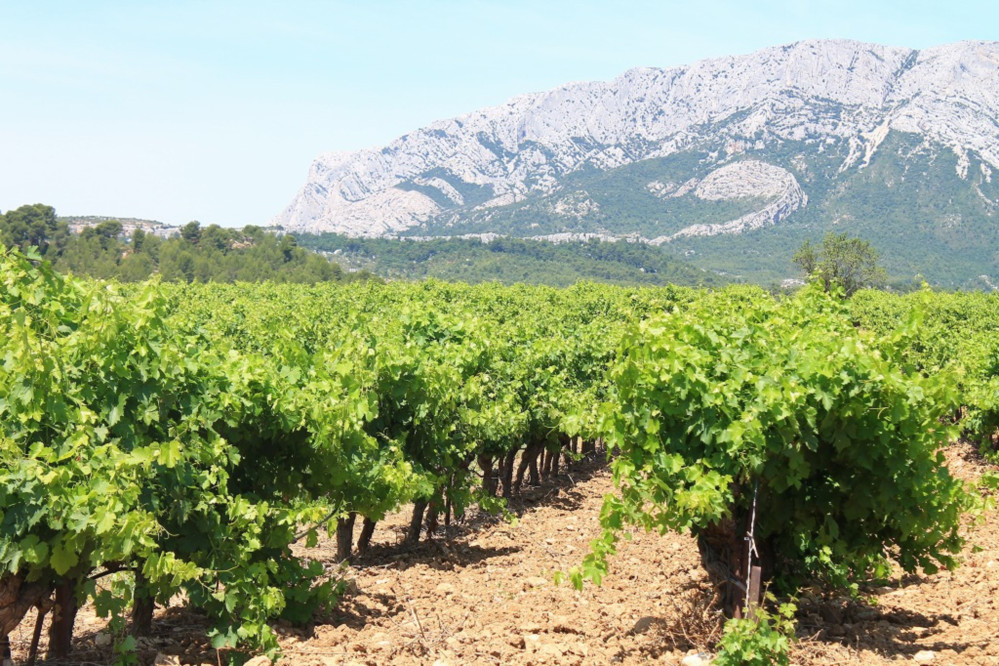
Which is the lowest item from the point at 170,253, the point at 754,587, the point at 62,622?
the point at 62,622

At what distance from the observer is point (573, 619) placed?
7.76 m

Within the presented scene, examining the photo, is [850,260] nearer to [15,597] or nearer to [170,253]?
[170,253]

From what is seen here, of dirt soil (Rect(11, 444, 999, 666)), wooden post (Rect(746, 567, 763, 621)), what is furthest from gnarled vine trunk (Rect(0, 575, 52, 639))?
wooden post (Rect(746, 567, 763, 621))

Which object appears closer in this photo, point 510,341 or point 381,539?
point 381,539

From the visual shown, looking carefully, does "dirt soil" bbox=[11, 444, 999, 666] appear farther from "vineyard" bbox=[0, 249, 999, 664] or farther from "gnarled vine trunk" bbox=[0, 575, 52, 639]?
"gnarled vine trunk" bbox=[0, 575, 52, 639]

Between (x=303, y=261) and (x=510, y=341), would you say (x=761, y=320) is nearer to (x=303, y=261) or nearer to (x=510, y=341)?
(x=510, y=341)

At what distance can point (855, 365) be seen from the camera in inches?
249

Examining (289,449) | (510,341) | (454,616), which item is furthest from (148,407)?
(510,341)

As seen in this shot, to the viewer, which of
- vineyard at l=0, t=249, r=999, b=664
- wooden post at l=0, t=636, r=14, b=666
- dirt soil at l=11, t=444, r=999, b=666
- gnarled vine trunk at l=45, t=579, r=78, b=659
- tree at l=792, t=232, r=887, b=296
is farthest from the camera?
tree at l=792, t=232, r=887, b=296

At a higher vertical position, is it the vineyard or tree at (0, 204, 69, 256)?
tree at (0, 204, 69, 256)

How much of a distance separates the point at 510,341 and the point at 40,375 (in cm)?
1100

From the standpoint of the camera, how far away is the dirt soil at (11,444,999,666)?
22.2 ft

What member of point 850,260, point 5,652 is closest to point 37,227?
point 850,260

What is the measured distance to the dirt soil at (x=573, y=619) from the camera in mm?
6758
